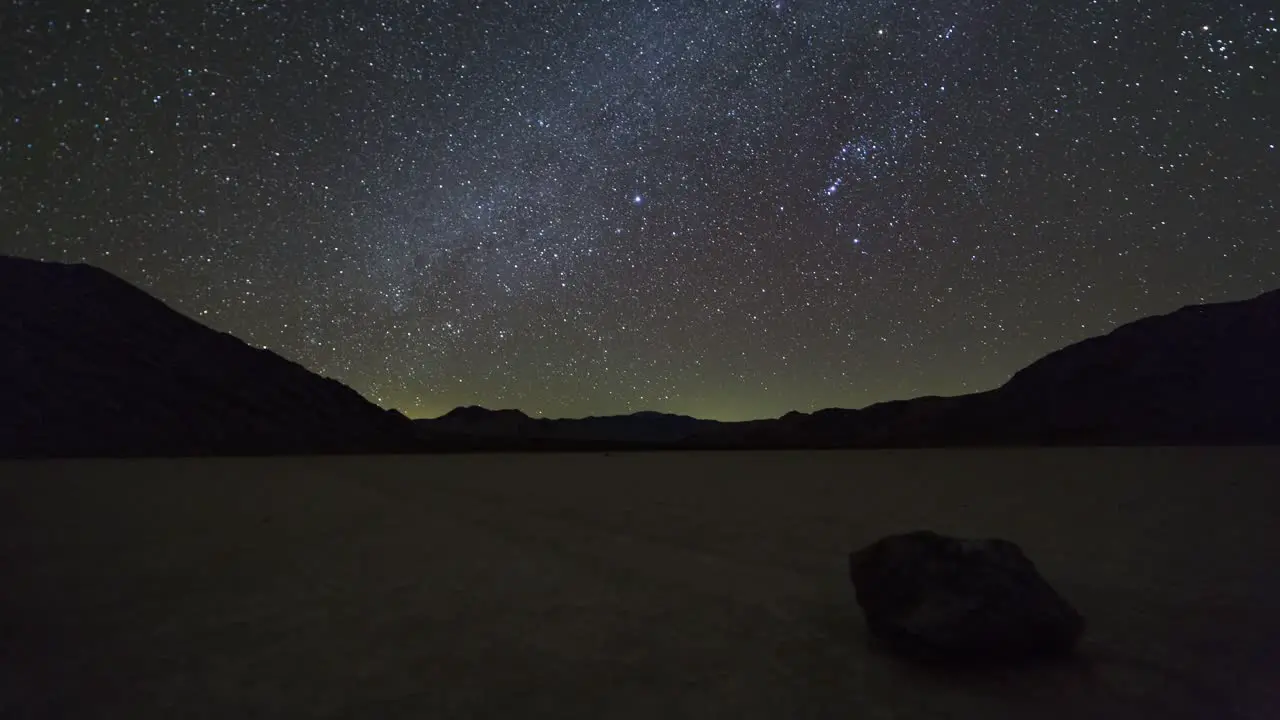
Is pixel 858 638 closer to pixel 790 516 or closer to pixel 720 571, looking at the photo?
pixel 720 571

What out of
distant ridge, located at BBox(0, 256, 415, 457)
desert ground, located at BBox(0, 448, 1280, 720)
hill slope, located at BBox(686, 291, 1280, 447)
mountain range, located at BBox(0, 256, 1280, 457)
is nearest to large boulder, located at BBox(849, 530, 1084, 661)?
desert ground, located at BBox(0, 448, 1280, 720)

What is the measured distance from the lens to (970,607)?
9.58ft

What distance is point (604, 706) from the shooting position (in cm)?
265

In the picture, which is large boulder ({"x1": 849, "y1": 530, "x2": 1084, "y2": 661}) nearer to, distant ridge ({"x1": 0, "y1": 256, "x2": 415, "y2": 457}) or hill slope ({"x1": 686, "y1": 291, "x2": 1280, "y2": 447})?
distant ridge ({"x1": 0, "y1": 256, "x2": 415, "y2": 457})

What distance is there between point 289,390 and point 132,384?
46.7ft

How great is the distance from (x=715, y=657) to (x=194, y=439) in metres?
52.9

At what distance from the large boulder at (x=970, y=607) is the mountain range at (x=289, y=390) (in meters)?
41.0

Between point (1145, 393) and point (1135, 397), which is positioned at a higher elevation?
point (1145, 393)

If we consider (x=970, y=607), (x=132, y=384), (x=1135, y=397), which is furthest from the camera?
(x=1135, y=397)

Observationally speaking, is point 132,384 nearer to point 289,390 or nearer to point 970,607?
point 289,390

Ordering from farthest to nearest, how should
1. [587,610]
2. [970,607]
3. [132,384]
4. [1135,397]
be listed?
1. [1135,397]
2. [132,384]
3. [587,610]
4. [970,607]

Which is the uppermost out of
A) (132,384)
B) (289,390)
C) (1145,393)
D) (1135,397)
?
(289,390)

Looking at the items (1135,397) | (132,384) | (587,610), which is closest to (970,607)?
(587,610)

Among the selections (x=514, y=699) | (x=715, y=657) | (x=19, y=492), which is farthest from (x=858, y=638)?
(x=19, y=492)
